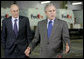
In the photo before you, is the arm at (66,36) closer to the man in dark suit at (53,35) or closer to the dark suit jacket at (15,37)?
the man in dark suit at (53,35)

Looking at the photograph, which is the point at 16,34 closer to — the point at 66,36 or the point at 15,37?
the point at 15,37

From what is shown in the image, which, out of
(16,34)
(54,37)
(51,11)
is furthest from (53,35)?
(16,34)

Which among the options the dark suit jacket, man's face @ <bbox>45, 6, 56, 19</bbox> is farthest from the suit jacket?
the dark suit jacket

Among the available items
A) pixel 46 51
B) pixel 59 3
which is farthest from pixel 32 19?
pixel 59 3

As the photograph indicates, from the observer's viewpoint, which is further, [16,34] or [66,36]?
[16,34]

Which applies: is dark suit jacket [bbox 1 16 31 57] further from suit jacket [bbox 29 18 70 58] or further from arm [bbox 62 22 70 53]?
arm [bbox 62 22 70 53]

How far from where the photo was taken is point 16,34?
7.51 ft

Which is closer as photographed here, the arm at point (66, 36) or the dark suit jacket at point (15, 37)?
the arm at point (66, 36)

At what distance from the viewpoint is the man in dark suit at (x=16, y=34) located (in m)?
2.28

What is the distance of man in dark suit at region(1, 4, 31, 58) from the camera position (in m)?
2.28

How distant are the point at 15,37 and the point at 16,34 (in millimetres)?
45

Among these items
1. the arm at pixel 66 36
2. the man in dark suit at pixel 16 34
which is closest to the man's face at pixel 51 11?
the arm at pixel 66 36

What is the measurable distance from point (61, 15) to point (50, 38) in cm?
555

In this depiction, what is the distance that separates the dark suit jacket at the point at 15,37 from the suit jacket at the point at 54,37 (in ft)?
1.41
